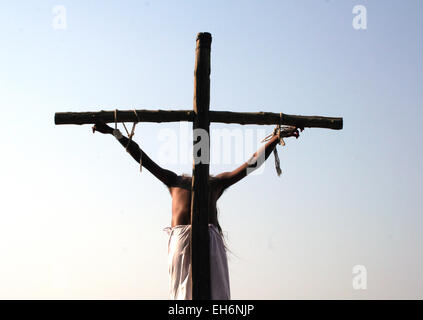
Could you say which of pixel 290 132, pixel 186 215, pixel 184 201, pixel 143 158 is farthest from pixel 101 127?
pixel 290 132

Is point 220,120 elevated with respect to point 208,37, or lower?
lower

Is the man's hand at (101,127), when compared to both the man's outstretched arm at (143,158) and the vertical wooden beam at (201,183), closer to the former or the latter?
the man's outstretched arm at (143,158)

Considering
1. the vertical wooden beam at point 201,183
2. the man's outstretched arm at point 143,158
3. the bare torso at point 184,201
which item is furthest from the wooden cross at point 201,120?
the bare torso at point 184,201

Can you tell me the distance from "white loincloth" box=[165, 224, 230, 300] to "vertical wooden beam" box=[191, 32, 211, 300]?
0.15 metres

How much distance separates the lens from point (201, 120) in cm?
605

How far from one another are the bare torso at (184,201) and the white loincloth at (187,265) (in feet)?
0.35

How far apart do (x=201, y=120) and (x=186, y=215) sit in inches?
45.4

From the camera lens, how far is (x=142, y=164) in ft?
20.4

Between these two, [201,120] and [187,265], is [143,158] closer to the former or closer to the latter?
[201,120]

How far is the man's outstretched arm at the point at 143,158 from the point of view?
6.14m

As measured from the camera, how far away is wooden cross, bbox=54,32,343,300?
19.0ft
